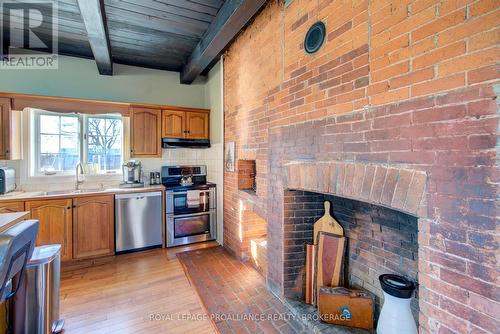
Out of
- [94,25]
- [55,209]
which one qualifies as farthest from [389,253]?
[55,209]

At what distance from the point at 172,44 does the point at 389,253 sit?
3.58 meters

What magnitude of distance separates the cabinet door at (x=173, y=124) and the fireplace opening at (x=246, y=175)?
144 centimetres

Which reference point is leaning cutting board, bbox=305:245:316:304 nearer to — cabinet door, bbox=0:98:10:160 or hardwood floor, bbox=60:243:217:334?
hardwood floor, bbox=60:243:217:334

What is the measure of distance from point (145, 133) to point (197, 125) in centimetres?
86

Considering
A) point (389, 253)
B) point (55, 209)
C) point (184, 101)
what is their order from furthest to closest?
point (184, 101), point (55, 209), point (389, 253)

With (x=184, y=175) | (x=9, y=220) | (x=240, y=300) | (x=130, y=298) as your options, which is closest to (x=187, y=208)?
(x=184, y=175)

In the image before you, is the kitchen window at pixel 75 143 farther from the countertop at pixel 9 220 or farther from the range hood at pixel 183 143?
the countertop at pixel 9 220

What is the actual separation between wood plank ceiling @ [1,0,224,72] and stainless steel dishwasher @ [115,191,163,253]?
2.15 m

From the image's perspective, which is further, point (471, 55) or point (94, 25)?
point (94, 25)

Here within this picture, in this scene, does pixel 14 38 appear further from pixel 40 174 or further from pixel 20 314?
pixel 20 314

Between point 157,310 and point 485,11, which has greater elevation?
point 485,11

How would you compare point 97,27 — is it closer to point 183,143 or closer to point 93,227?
point 183,143

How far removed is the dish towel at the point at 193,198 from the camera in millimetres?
3558

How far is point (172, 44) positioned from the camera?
10.5 feet
